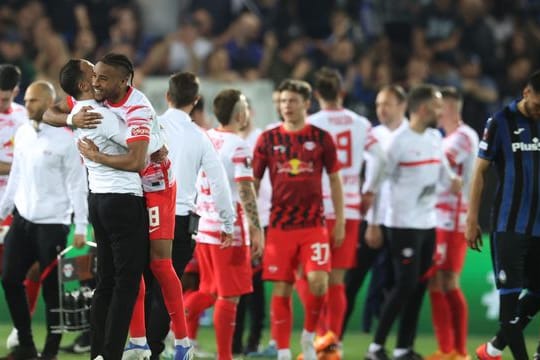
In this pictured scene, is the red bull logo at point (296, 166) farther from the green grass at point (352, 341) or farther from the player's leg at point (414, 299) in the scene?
the green grass at point (352, 341)

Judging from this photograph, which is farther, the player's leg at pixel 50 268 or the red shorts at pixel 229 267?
the player's leg at pixel 50 268

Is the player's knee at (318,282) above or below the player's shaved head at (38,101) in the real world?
below

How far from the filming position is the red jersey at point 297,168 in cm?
1016

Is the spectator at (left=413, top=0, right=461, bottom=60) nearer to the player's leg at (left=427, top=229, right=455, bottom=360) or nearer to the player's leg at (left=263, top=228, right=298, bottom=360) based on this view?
the player's leg at (left=427, top=229, right=455, bottom=360)

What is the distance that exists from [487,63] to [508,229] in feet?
26.3

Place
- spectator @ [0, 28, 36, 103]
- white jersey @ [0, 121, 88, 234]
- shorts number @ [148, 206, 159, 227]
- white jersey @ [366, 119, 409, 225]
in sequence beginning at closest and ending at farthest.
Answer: shorts number @ [148, 206, 159, 227]
white jersey @ [0, 121, 88, 234]
white jersey @ [366, 119, 409, 225]
spectator @ [0, 28, 36, 103]

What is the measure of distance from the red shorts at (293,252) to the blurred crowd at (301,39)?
501 centimetres

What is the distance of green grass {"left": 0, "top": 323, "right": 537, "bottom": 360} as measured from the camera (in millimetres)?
11602

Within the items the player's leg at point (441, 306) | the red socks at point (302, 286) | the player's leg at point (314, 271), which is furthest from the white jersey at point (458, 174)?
the player's leg at point (314, 271)

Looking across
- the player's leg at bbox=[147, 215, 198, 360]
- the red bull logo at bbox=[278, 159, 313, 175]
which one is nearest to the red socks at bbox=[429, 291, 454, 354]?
the red bull logo at bbox=[278, 159, 313, 175]

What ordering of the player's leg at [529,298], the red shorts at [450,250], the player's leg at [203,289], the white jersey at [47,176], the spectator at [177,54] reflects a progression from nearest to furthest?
the player's leg at [529,298] → the player's leg at [203,289] → the white jersey at [47,176] → the red shorts at [450,250] → the spectator at [177,54]

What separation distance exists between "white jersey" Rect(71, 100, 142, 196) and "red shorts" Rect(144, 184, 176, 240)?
0.22 metres

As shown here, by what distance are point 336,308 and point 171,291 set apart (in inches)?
109

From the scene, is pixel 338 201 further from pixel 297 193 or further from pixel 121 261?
pixel 121 261
